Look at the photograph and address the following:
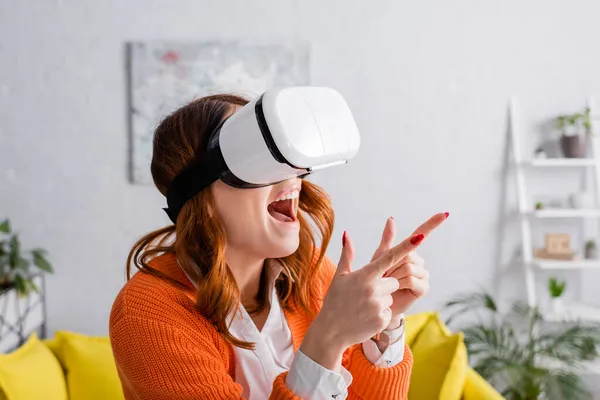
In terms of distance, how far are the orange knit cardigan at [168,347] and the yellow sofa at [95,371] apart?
93 centimetres

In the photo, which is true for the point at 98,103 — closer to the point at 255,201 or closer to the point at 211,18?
the point at 211,18

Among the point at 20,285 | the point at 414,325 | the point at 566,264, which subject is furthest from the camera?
the point at 566,264

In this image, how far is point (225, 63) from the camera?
2.77 metres

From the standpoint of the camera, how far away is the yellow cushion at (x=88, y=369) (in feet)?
6.74

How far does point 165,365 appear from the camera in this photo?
98cm

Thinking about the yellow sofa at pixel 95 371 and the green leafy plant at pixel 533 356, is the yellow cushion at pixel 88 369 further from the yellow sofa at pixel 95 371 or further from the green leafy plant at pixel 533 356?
the green leafy plant at pixel 533 356

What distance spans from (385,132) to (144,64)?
1.10m

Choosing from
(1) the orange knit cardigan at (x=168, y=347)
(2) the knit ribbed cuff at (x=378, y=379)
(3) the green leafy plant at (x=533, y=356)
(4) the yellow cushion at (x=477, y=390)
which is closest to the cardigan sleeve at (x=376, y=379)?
(2) the knit ribbed cuff at (x=378, y=379)

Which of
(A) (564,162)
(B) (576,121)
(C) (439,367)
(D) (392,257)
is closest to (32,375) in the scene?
(C) (439,367)

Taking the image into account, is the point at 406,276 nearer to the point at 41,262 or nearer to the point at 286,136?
the point at 286,136

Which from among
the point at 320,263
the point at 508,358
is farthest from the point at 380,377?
the point at 508,358

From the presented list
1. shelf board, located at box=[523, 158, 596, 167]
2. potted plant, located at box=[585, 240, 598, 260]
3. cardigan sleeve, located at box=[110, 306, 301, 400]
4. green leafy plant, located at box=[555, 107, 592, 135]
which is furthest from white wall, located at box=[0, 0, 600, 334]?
cardigan sleeve, located at box=[110, 306, 301, 400]

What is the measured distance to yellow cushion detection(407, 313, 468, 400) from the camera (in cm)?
195

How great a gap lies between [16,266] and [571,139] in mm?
2340
